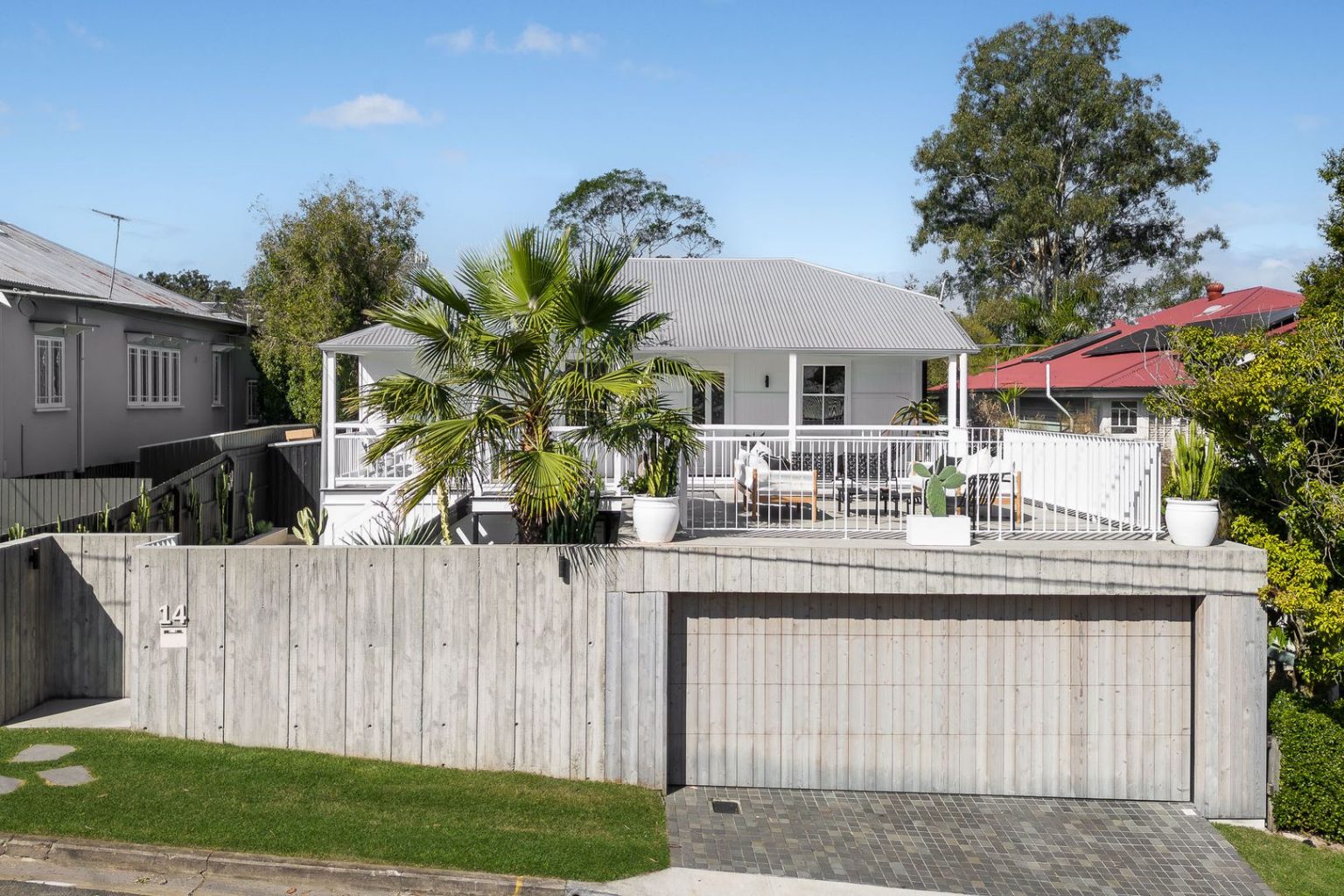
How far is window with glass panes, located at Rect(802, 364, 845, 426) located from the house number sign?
40.4ft

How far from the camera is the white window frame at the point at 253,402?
91.9 feet

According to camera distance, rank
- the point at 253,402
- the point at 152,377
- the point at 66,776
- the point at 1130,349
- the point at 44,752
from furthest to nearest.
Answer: the point at 253,402
the point at 1130,349
the point at 152,377
the point at 44,752
the point at 66,776

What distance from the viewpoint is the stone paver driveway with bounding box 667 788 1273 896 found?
838 centimetres

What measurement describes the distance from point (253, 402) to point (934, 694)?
895 inches

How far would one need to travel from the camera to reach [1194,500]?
394 inches

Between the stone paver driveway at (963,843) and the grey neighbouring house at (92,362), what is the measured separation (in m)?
13.1

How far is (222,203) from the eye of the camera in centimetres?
2911

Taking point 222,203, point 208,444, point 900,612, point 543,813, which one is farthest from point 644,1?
point 222,203

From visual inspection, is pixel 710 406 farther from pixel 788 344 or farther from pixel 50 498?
pixel 50 498

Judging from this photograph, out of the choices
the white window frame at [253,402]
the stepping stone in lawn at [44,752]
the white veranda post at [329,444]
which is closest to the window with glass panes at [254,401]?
the white window frame at [253,402]

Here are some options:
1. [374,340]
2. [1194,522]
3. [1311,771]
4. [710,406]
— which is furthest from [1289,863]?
[374,340]

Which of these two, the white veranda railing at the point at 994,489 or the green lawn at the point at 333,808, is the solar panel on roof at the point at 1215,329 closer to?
the white veranda railing at the point at 994,489

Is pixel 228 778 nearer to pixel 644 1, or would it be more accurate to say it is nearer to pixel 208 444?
pixel 208 444

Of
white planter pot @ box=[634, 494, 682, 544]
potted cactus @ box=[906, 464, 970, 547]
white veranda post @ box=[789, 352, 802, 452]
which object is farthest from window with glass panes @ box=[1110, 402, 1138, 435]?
white planter pot @ box=[634, 494, 682, 544]
